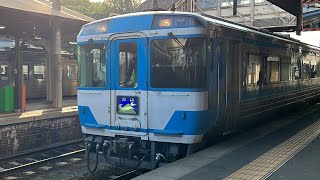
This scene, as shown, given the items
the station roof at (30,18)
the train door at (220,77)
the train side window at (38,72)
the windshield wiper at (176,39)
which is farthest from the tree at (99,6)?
the windshield wiper at (176,39)

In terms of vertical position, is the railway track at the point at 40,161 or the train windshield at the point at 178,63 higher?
the train windshield at the point at 178,63

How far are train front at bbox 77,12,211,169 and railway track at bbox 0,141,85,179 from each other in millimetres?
2717

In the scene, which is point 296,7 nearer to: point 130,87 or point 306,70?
point 306,70

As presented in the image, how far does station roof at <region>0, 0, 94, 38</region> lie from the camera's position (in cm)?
→ 1277

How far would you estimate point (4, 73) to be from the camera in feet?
61.0

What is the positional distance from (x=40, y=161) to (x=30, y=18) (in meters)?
6.06

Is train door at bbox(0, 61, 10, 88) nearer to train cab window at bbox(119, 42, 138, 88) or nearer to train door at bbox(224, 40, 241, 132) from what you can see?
train cab window at bbox(119, 42, 138, 88)

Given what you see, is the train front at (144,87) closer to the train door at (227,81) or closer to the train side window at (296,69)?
the train door at (227,81)

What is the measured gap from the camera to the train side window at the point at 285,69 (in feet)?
37.1

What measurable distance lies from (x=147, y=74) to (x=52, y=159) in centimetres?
498

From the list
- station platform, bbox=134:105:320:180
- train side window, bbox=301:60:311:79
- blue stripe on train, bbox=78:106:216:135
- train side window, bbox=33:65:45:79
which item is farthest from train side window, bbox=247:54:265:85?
train side window, bbox=33:65:45:79

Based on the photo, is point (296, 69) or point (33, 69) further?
point (33, 69)

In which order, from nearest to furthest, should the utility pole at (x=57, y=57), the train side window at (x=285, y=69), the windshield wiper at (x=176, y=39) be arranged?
1. the windshield wiper at (x=176, y=39)
2. the train side window at (x=285, y=69)
3. the utility pole at (x=57, y=57)

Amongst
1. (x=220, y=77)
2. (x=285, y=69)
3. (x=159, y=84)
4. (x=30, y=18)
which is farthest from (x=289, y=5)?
(x=159, y=84)
